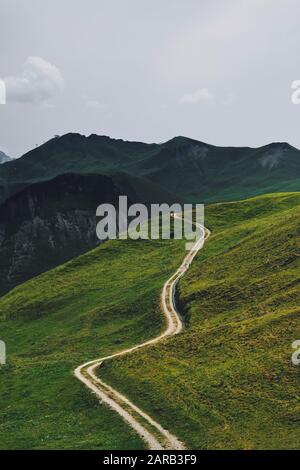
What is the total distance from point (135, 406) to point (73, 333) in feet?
139

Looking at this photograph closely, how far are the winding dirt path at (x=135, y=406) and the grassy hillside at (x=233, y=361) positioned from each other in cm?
109

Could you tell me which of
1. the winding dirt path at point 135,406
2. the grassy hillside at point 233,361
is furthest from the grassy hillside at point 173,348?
the winding dirt path at point 135,406

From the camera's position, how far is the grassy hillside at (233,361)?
4494cm

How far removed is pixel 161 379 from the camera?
188 ft

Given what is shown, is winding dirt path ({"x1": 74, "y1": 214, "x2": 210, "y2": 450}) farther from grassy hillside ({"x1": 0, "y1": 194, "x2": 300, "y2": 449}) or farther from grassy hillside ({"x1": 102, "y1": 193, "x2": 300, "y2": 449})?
grassy hillside ({"x1": 102, "y1": 193, "x2": 300, "y2": 449})

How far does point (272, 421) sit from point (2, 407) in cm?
3109

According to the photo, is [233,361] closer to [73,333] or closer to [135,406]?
[135,406]

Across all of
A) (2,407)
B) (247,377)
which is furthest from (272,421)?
(2,407)

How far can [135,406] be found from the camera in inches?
2061

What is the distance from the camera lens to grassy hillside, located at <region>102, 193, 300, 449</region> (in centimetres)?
4494

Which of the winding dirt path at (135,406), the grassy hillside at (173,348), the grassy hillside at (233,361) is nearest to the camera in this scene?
the winding dirt path at (135,406)

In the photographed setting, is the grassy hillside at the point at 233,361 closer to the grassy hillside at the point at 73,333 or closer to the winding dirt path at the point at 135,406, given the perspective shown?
the winding dirt path at the point at 135,406

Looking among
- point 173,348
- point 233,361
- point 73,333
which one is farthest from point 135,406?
point 73,333
